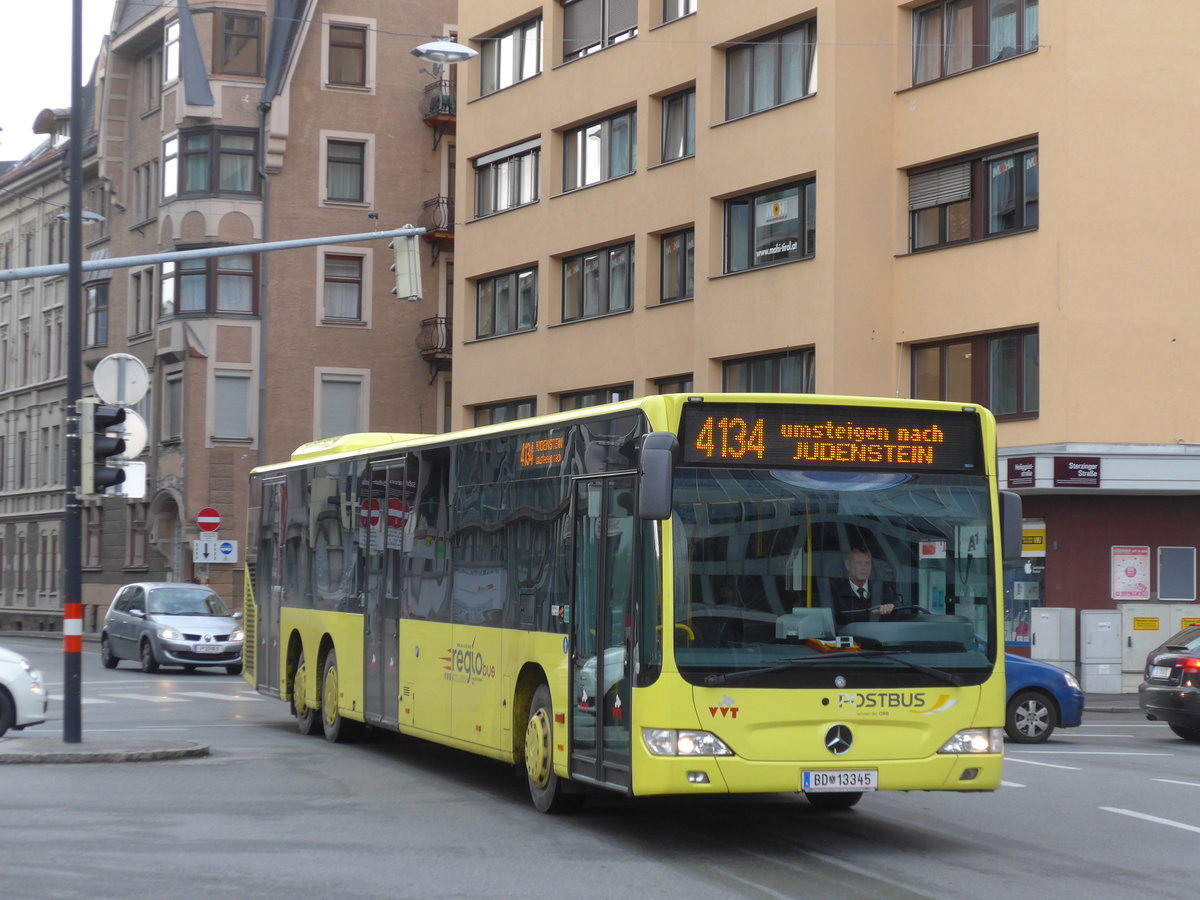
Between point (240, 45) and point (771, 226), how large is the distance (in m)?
23.4

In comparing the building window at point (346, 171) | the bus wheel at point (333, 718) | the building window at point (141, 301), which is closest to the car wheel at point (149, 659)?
the bus wheel at point (333, 718)

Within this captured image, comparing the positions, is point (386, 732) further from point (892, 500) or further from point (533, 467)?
point (892, 500)

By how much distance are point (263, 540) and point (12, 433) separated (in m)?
51.5

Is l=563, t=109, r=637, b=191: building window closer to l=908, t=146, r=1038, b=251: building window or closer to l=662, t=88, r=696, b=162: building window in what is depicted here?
l=662, t=88, r=696, b=162: building window

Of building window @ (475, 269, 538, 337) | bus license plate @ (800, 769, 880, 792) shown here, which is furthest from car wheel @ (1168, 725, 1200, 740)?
building window @ (475, 269, 538, 337)

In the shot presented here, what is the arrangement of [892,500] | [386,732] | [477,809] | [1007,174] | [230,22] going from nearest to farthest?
[892,500] → [477,809] → [386,732] → [1007,174] → [230,22]

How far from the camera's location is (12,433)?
70.3 m

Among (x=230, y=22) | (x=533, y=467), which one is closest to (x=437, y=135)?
(x=230, y=22)

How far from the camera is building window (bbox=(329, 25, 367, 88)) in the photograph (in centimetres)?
5394

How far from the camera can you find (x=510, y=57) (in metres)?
44.1

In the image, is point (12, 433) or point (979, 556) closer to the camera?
point (979, 556)

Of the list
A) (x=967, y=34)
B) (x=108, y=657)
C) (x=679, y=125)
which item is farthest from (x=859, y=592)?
(x=679, y=125)

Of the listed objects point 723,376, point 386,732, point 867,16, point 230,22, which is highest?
point 230,22

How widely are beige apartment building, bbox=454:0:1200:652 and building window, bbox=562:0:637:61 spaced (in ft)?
0.26
